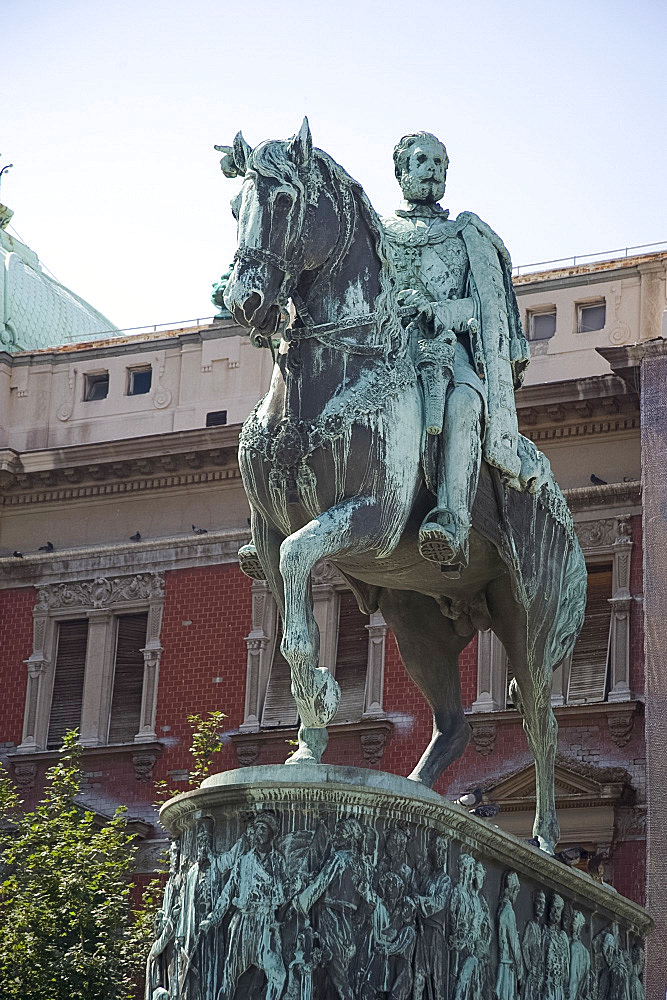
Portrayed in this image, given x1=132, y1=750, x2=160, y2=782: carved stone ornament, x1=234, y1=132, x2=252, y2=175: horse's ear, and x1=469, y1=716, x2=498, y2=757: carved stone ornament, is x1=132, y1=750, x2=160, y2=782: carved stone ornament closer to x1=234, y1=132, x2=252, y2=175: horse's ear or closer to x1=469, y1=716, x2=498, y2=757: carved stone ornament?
x1=469, y1=716, x2=498, y2=757: carved stone ornament

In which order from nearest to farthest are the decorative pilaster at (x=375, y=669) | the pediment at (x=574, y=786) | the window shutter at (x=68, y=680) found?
the pediment at (x=574, y=786), the decorative pilaster at (x=375, y=669), the window shutter at (x=68, y=680)

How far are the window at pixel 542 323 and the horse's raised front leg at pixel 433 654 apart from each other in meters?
19.9

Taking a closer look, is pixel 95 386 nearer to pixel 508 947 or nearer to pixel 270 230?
pixel 270 230

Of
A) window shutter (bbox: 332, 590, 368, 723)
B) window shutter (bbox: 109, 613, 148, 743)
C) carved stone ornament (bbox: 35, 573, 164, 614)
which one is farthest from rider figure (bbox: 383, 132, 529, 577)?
carved stone ornament (bbox: 35, 573, 164, 614)

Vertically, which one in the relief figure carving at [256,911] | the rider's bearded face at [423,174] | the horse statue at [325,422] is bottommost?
the relief figure carving at [256,911]

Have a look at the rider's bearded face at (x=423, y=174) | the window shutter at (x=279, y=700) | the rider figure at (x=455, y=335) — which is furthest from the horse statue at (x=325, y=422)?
the window shutter at (x=279, y=700)

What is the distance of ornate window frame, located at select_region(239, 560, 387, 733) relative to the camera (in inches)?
1266

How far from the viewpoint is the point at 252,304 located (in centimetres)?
1181

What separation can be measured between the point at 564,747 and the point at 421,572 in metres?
18.5

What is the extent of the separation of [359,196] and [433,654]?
281 centimetres

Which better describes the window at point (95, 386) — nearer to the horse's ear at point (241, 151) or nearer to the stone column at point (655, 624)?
the stone column at point (655, 624)

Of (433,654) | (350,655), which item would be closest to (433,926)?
(433,654)

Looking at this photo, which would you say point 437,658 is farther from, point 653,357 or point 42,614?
point 42,614

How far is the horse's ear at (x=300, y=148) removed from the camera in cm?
Result: 1202
